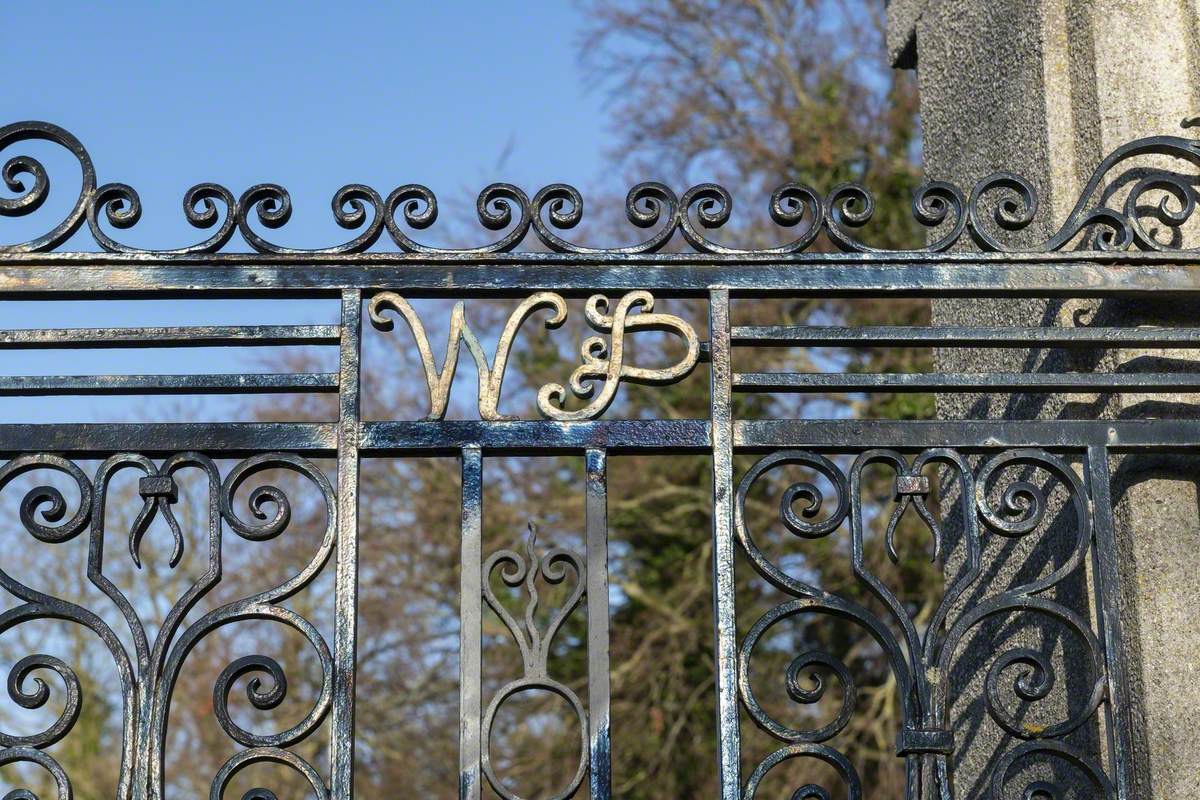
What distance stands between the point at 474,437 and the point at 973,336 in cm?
95

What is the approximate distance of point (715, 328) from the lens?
9.27ft

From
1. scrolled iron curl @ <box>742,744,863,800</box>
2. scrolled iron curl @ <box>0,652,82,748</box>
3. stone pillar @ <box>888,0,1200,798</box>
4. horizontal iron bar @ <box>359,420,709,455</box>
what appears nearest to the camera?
scrolled iron curl @ <box>742,744,863,800</box>

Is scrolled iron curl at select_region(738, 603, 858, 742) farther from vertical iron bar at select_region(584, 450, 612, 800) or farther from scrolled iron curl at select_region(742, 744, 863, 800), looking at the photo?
vertical iron bar at select_region(584, 450, 612, 800)

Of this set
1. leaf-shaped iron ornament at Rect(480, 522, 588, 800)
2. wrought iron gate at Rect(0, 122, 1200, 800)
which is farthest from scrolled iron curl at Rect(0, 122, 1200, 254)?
leaf-shaped iron ornament at Rect(480, 522, 588, 800)

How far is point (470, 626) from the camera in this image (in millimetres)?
2625

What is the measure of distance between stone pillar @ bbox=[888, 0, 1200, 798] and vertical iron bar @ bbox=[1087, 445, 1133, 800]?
127 mm

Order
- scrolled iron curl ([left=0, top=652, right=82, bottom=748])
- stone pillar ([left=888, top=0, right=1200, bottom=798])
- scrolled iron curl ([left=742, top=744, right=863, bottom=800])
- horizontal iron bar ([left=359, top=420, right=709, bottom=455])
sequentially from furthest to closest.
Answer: stone pillar ([left=888, top=0, right=1200, bottom=798])
horizontal iron bar ([left=359, top=420, right=709, bottom=455])
scrolled iron curl ([left=0, top=652, right=82, bottom=748])
scrolled iron curl ([left=742, top=744, right=863, bottom=800])

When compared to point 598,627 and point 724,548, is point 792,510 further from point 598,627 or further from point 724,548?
point 598,627

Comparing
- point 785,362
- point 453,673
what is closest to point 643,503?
point 785,362

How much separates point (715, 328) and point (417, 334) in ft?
1.83

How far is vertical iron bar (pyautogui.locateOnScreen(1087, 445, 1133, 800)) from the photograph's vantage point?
2.59 meters

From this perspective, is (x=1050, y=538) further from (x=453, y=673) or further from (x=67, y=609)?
(x=453, y=673)

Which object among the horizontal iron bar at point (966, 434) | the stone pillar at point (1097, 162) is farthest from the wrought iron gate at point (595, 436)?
the stone pillar at point (1097, 162)

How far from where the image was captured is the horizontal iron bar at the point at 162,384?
2.73 meters
